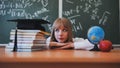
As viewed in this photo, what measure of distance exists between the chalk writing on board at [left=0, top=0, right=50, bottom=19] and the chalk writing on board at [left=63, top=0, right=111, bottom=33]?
310mm

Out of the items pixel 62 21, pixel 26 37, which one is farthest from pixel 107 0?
pixel 26 37

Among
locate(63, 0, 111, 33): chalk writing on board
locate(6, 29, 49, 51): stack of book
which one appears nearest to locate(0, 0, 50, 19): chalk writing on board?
locate(63, 0, 111, 33): chalk writing on board

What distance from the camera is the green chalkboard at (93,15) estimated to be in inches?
111

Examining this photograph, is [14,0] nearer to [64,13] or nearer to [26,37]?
[64,13]

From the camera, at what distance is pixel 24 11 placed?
290 centimetres

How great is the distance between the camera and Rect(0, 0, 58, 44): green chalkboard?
288 centimetres

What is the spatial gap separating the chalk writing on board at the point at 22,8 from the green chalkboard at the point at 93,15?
323mm

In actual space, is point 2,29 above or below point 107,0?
below

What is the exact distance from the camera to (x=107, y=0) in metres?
2.86

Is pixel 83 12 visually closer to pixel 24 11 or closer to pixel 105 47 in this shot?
pixel 24 11

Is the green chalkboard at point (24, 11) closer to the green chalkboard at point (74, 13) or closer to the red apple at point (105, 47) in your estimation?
the green chalkboard at point (74, 13)

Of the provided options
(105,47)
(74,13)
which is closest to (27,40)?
(105,47)
